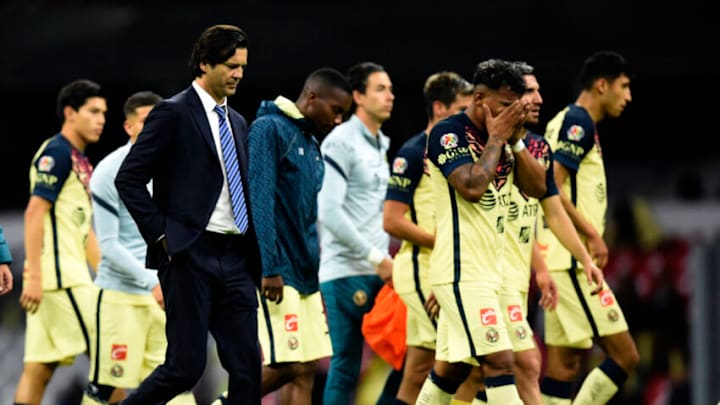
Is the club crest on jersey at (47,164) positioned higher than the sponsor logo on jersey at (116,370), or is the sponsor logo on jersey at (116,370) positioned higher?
the club crest on jersey at (47,164)

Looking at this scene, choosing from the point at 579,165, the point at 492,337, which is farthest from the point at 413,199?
the point at 492,337

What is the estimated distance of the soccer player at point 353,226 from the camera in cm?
1000

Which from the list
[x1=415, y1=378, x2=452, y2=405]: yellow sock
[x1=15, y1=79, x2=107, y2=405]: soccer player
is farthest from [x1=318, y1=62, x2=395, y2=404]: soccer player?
[x1=15, y1=79, x2=107, y2=405]: soccer player

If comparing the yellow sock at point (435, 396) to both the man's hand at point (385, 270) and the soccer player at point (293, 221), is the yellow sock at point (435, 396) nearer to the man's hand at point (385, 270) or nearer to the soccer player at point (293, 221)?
the soccer player at point (293, 221)

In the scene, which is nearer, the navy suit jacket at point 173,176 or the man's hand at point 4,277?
the navy suit jacket at point 173,176

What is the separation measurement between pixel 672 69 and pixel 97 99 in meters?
8.63

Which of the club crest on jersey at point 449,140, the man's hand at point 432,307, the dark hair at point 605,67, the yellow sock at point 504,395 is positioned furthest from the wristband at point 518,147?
the dark hair at point 605,67

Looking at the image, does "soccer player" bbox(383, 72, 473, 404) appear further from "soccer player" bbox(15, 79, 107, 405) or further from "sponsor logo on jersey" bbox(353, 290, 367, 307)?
"soccer player" bbox(15, 79, 107, 405)

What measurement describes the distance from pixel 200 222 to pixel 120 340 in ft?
8.61

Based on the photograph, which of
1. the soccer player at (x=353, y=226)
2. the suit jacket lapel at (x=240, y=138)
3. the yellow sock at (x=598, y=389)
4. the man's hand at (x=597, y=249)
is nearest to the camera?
the suit jacket lapel at (x=240, y=138)

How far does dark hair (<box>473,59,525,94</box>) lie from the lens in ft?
26.8

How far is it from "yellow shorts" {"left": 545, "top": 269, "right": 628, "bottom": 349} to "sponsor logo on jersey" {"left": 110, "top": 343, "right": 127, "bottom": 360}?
261 centimetres

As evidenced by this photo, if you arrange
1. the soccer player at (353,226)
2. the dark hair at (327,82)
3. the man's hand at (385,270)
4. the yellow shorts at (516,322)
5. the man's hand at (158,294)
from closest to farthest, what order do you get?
1. the yellow shorts at (516,322)
2. the dark hair at (327,82)
3. the man's hand at (158,294)
4. the man's hand at (385,270)
5. the soccer player at (353,226)

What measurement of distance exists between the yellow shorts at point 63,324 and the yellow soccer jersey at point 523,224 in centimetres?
280
